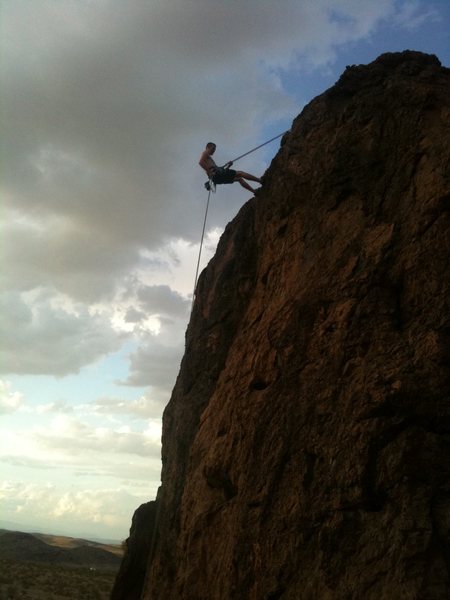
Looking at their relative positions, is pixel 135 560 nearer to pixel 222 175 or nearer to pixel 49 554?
pixel 222 175

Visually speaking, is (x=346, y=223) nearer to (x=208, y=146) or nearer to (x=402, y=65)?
(x=402, y=65)

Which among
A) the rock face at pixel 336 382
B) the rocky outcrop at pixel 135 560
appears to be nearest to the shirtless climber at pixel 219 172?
the rock face at pixel 336 382

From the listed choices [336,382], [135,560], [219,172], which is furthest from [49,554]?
[336,382]

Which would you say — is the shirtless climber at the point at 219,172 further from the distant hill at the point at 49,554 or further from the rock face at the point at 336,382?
the distant hill at the point at 49,554

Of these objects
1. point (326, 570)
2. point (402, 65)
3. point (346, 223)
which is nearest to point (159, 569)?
point (326, 570)

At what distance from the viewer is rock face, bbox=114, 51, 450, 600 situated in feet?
29.3

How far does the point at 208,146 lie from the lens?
17734 mm

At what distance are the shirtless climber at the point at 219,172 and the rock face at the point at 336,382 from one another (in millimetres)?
1372

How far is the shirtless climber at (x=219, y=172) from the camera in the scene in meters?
16.2

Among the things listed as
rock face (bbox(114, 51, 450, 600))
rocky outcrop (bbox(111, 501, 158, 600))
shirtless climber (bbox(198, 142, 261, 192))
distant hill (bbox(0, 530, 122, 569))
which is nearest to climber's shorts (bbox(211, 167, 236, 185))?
shirtless climber (bbox(198, 142, 261, 192))

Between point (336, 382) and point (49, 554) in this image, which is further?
point (49, 554)

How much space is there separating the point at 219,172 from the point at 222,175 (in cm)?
14

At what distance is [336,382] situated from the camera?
10.3 meters

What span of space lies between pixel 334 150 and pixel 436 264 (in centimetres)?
419
